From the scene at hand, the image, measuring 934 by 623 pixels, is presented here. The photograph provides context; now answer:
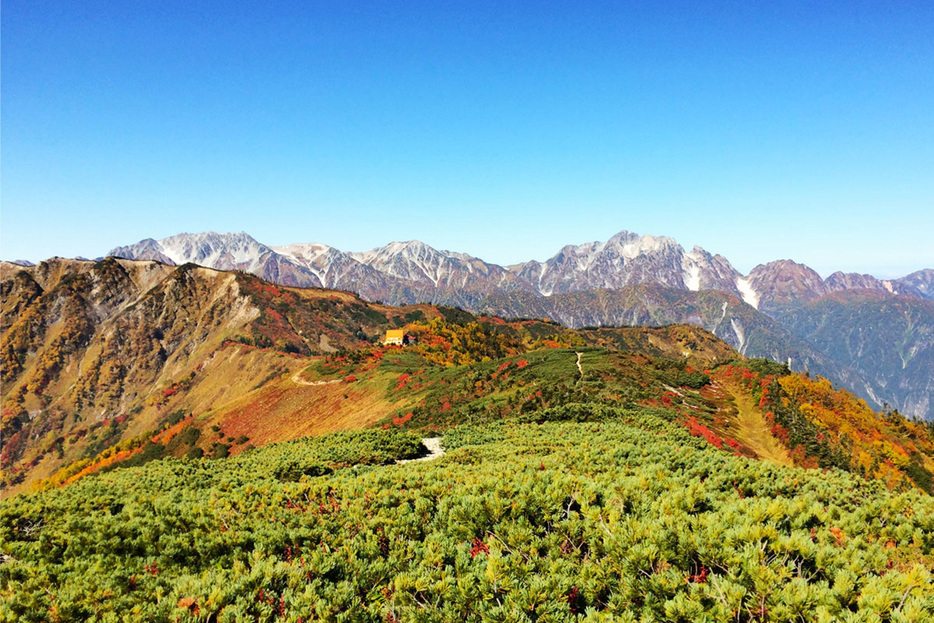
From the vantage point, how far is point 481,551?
28.7 feet

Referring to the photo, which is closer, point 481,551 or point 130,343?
point 481,551

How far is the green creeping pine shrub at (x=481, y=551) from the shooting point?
6773 millimetres

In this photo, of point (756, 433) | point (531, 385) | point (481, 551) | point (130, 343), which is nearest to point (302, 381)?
point (531, 385)

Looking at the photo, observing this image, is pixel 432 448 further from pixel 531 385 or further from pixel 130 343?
pixel 130 343

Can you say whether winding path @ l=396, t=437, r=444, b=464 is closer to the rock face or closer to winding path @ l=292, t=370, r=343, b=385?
winding path @ l=292, t=370, r=343, b=385

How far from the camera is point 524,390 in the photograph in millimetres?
44750

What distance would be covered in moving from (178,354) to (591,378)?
165960 millimetres

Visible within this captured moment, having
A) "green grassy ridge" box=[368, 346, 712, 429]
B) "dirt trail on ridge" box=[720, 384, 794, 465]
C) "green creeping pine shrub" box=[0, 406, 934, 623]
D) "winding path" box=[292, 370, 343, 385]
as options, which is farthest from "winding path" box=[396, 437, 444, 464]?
"winding path" box=[292, 370, 343, 385]

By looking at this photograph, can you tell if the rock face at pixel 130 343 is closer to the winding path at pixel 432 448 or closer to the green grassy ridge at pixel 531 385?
the green grassy ridge at pixel 531 385

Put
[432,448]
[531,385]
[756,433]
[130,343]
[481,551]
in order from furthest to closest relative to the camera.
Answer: [130,343]
[531,385]
[756,433]
[432,448]
[481,551]

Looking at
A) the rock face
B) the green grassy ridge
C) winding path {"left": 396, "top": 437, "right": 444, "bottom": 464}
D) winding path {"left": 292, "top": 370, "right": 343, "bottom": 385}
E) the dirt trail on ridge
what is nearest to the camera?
winding path {"left": 396, "top": 437, "right": 444, "bottom": 464}

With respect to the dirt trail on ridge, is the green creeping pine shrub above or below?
above

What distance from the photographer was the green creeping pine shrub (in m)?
6.77

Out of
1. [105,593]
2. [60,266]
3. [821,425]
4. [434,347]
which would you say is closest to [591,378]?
[821,425]
